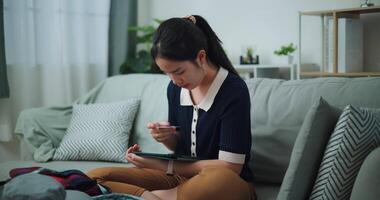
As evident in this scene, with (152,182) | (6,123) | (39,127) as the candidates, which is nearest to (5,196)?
(152,182)

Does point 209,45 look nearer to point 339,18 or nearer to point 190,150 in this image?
point 190,150

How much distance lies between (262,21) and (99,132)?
1.48m

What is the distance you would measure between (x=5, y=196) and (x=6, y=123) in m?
1.97

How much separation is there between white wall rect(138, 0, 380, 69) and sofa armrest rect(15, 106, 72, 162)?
A: 1379mm

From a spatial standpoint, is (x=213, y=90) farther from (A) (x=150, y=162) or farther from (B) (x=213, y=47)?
(A) (x=150, y=162)

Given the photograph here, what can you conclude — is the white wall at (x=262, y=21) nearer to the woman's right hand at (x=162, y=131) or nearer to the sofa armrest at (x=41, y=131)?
the sofa armrest at (x=41, y=131)

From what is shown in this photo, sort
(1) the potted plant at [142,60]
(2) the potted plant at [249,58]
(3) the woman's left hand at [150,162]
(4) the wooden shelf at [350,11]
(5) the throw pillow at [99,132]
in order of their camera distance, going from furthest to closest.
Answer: (1) the potted plant at [142,60]
(2) the potted plant at [249,58]
(4) the wooden shelf at [350,11]
(5) the throw pillow at [99,132]
(3) the woman's left hand at [150,162]

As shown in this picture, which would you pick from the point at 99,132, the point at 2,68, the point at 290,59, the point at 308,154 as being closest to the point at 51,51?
the point at 2,68

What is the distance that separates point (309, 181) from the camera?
143cm

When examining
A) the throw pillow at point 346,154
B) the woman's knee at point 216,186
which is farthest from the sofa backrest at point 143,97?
the throw pillow at point 346,154

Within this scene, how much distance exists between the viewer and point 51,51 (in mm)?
3092

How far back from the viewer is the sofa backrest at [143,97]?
7.98 feet

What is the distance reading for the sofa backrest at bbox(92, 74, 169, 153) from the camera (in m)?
2.43

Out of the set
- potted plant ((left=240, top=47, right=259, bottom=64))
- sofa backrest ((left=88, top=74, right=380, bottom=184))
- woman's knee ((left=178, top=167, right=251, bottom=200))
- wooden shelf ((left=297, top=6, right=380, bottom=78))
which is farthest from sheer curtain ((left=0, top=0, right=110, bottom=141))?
woman's knee ((left=178, top=167, right=251, bottom=200))
